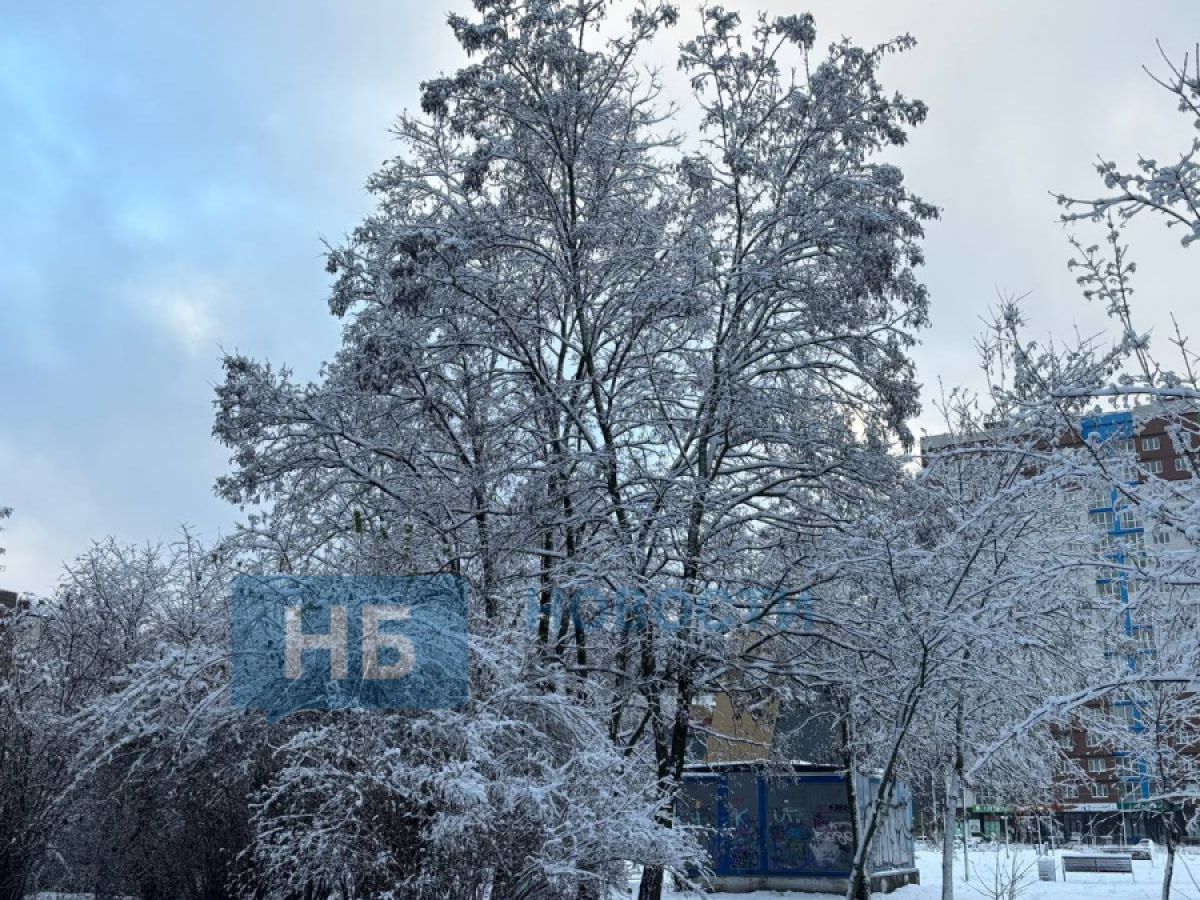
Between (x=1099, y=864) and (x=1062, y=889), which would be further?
(x=1099, y=864)

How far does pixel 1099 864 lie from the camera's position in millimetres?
33531

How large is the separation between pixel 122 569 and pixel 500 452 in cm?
1019

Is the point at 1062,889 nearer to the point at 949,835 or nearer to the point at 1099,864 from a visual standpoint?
the point at 1099,864

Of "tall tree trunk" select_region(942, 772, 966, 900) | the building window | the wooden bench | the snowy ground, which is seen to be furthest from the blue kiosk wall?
the building window

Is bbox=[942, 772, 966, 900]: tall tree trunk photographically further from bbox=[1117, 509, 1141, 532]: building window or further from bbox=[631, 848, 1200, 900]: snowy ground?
bbox=[1117, 509, 1141, 532]: building window

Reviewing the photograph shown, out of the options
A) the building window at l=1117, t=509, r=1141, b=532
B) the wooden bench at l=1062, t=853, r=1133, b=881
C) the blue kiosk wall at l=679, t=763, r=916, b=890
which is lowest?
the wooden bench at l=1062, t=853, r=1133, b=881

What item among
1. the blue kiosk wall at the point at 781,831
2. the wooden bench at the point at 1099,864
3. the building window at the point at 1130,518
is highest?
the building window at the point at 1130,518

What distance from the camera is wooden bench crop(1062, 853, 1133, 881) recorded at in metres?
32.9

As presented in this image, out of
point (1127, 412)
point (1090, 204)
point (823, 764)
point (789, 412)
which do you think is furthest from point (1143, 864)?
point (1090, 204)

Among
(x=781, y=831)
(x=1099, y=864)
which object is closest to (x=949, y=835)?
(x=781, y=831)

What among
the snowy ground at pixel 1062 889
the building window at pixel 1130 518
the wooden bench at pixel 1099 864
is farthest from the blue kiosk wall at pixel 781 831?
the building window at pixel 1130 518

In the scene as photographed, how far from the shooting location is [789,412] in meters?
15.4

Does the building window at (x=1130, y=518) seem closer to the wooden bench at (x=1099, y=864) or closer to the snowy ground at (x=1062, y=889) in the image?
the snowy ground at (x=1062, y=889)

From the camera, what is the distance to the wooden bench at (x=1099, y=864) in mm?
32906
